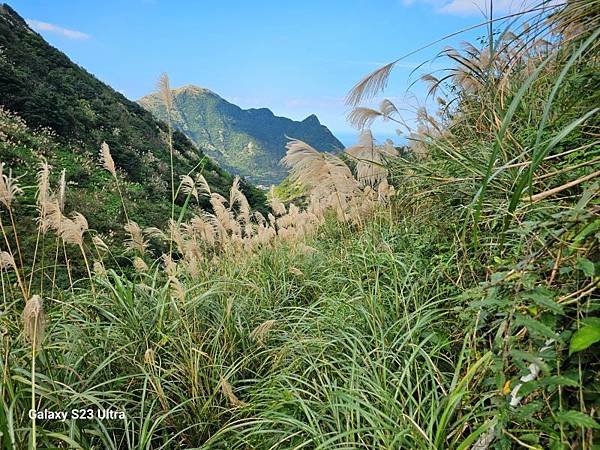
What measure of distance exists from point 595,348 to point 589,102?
123 cm

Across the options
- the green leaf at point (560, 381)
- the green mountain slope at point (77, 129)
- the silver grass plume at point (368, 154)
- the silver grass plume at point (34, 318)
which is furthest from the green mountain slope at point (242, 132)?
the green leaf at point (560, 381)

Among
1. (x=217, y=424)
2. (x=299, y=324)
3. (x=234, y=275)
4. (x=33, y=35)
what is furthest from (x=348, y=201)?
(x=33, y=35)

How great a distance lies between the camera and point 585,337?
1030 millimetres

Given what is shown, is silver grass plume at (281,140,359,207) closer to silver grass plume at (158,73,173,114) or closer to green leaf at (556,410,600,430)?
Answer: silver grass plume at (158,73,173,114)

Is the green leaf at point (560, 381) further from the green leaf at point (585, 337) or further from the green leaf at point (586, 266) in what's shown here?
the green leaf at point (586, 266)

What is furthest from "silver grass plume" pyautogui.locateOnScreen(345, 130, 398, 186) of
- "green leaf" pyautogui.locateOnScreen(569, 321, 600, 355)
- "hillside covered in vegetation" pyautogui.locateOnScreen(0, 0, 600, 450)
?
"green leaf" pyautogui.locateOnScreen(569, 321, 600, 355)

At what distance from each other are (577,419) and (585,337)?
217 millimetres

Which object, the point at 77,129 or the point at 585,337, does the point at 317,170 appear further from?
the point at 77,129

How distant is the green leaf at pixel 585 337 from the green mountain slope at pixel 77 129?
37.0 ft

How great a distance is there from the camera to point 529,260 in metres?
1.22

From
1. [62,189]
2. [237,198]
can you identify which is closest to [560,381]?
[62,189]

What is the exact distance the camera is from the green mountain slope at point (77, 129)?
13.3 metres

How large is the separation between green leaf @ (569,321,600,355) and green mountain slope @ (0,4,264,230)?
11263 millimetres

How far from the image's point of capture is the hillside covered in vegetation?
116 centimetres
